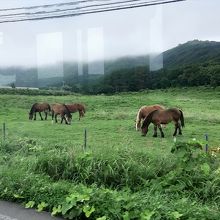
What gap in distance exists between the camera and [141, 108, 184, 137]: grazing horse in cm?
1079

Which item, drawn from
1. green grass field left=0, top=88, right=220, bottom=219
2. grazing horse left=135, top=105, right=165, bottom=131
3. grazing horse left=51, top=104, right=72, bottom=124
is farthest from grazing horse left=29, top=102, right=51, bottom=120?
grazing horse left=135, top=105, right=165, bottom=131

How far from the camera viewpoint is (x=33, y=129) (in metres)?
12.7

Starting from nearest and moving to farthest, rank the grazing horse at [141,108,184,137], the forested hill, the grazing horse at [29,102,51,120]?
the forested hill → the grazing horse at [141,108,184,137] → the grazing horse at [29,102,51,120]

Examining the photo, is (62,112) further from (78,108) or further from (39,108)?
(78,108)

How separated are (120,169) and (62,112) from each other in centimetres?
652

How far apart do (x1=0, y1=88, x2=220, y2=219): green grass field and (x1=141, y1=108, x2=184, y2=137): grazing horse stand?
0.47 feet

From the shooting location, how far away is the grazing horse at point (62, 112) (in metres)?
12.6

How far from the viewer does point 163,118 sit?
460 inches

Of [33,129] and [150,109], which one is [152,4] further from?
[33,129]

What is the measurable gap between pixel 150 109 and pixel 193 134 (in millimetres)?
1665

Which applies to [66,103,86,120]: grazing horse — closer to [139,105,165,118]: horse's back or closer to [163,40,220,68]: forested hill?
[139,105,165,118]: horse's back

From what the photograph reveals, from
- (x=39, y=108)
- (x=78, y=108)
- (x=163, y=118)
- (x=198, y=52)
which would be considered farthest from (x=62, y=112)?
(x=198, y=52)

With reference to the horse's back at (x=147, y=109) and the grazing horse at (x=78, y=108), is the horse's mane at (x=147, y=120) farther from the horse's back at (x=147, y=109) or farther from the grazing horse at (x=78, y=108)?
the grazing horse at (x=78, y=108)

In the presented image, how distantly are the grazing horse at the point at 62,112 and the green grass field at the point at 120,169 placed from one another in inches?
40.5
